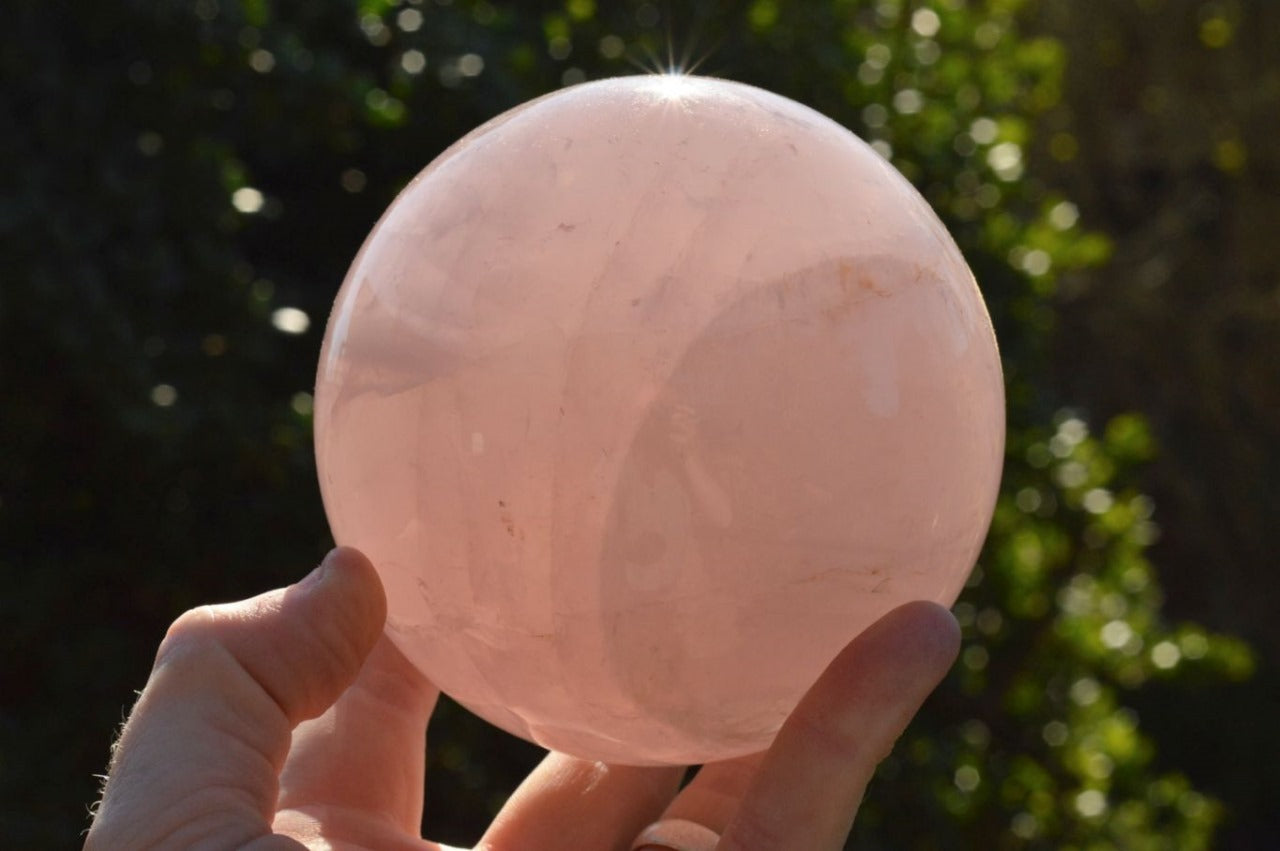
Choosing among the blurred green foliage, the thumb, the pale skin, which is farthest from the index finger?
the blurred green foliage

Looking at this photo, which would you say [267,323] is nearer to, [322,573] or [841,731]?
[322,573]

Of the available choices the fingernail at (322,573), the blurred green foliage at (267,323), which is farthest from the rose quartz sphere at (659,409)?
the blurred green foliage at (267,323)

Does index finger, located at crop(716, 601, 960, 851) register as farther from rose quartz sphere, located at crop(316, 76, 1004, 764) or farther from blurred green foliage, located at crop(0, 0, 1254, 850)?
blurred green foliage, located at crop(0, 0, 1254, 850)

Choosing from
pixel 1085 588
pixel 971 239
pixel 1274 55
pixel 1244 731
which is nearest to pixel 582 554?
pixel 971 239

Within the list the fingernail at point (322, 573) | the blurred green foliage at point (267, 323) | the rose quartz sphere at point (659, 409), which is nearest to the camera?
the rose quartz sphere at point (659, 409)

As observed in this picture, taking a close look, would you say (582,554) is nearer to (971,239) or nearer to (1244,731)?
(971,239)

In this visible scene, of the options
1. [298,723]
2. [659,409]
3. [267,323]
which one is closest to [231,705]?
[298,723]

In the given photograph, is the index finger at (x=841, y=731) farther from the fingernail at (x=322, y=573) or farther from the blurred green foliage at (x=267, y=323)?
the blurred green foliage at (x=267, y=323)
